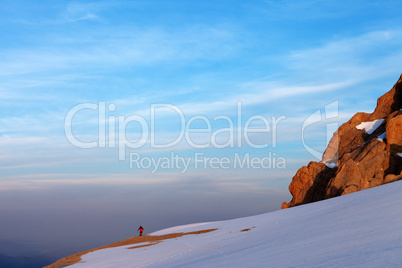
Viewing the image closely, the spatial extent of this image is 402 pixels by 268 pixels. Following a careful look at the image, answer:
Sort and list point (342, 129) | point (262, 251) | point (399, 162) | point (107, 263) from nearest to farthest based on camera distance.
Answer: point (262, 251) → point (107, 263) → point (399, 162) → point (342, 129)

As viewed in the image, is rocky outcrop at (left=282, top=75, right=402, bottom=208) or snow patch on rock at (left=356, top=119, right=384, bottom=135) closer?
rocky outcrop at (left=282, top=75, right=402, bottom=208)

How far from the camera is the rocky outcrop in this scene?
4619 cm

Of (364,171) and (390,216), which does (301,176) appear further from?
(390,216)

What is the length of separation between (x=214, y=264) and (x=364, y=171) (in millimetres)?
35506

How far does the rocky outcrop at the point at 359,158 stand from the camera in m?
46.2

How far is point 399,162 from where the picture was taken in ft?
152

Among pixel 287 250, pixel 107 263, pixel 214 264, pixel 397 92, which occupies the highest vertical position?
pixel 397 92

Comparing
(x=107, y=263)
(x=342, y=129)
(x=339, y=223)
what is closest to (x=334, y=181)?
(x=342, y=129)

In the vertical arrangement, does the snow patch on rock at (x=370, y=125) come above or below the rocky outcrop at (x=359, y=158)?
above

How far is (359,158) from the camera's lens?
161 feet

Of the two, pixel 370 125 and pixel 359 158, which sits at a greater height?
pixel 370 125

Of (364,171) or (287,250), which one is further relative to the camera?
(364,171)

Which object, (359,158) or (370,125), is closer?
(359,158)

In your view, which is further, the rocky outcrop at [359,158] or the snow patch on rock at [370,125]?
the snow patch on rock at [370,125]
